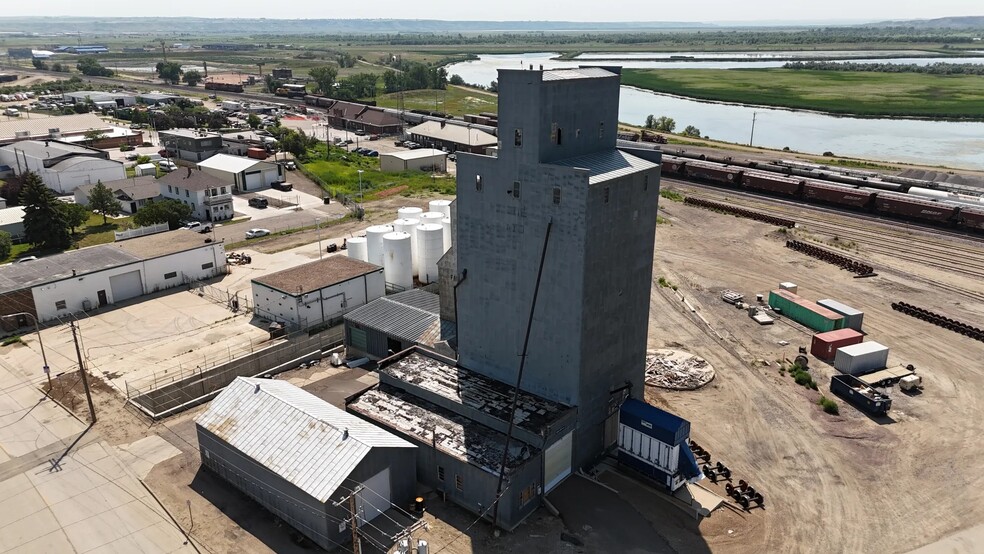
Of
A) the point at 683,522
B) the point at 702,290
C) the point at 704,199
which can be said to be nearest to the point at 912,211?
the point at 704,199

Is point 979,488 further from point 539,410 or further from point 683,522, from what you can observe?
point 539,410

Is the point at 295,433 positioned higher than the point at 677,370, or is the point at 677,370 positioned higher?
the point at 295,433

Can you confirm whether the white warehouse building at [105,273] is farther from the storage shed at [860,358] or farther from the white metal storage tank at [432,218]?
the storage shed at [860,358]

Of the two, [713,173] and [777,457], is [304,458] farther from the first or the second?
[713,173]

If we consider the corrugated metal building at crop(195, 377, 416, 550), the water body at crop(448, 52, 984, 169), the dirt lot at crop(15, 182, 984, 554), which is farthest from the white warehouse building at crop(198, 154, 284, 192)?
the corrugated metal building at crop(195, 377, 416, 550)

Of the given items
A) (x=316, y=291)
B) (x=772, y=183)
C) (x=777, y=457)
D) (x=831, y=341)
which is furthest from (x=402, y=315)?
(x=772, y=183)

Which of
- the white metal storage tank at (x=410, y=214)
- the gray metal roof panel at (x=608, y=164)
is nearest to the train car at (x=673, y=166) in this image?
the white metal storage tank at (x=410, y=214)

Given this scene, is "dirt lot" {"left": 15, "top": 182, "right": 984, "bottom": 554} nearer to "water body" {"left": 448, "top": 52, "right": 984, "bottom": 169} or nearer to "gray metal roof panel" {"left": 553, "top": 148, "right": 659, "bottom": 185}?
"gray metal roof panel" {"left": 553, "top": 148, "right": 659, "bottom": 185}
